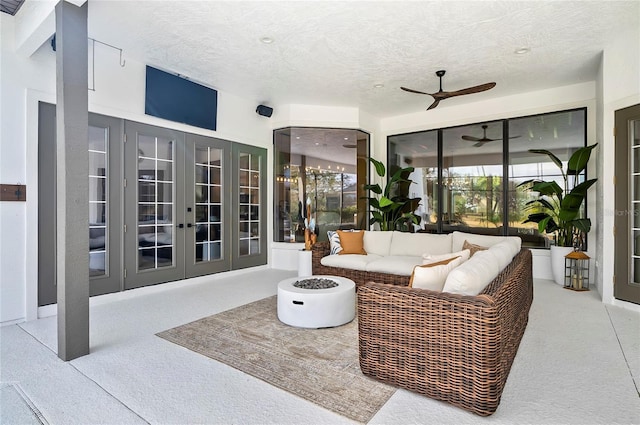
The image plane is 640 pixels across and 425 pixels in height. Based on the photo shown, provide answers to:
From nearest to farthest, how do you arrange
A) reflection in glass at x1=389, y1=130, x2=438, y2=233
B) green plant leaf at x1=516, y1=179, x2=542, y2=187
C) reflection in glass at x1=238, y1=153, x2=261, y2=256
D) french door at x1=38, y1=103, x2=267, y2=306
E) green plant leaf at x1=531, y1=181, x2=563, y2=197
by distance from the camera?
french door at x1=38, y1=103, x2=267, y2=306 < green plant leaf at x1=531, y1=181, x2=563, y2=197 < green plant leaf at x1=516, y1=179, x2=542, y2=187 < reflection in glass at x1=238, y1=153, x2=261, y2=256 < reflection in glass at x1=389, y1=130, x2=438, y2=233

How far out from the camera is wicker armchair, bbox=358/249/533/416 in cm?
195

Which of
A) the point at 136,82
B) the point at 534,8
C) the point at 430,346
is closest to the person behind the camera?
the point at 430,346

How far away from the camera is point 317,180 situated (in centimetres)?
684

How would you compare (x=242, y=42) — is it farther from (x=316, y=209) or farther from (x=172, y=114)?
(x=316, y=209)

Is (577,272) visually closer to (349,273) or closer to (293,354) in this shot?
(349,273)

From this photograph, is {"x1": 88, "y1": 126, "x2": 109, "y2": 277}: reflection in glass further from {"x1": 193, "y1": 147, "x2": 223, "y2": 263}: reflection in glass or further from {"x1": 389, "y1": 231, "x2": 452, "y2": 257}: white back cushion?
{"x1": 389, "y1": 231, "x2": 452, "y2": 257}: white back cushion

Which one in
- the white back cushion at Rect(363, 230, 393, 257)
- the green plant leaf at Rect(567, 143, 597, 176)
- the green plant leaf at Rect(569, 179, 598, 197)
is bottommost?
the white back cushion at Rect(363, 230, 393, 257)

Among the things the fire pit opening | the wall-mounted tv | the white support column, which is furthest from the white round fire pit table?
the wall-mounted tv

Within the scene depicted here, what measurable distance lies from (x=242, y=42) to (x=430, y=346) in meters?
3.80

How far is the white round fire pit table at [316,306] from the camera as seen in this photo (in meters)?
3.32

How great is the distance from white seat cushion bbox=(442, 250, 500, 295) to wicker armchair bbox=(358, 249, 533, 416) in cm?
6

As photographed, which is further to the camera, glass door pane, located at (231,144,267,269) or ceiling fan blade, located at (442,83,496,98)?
glass door pane, located at (231,144,267,269)

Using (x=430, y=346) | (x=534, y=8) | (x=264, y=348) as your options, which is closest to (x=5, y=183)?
(x=264, y=348)

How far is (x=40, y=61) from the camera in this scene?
385 cm
